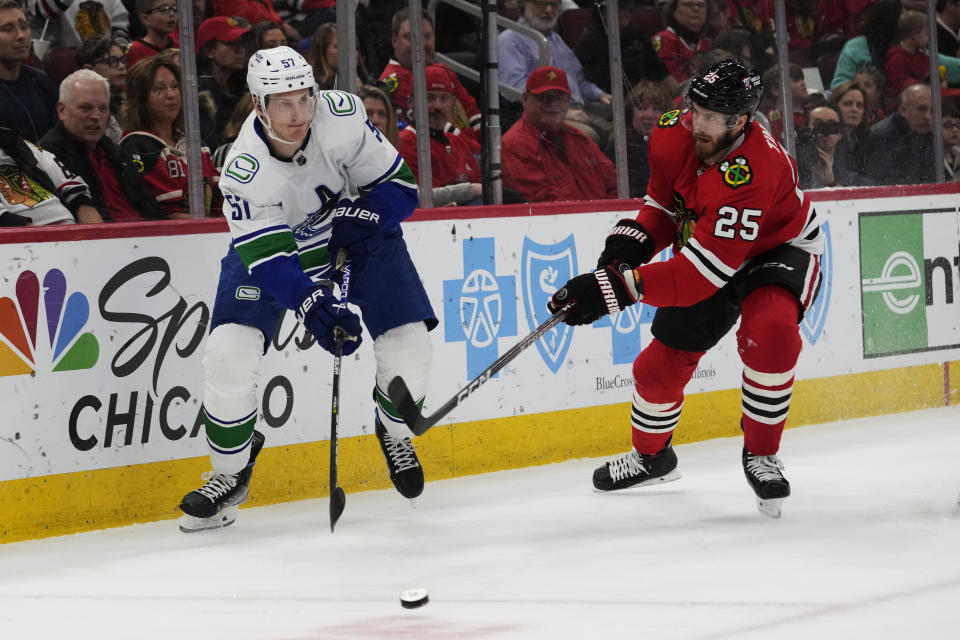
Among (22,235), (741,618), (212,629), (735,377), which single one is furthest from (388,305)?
(735,377)

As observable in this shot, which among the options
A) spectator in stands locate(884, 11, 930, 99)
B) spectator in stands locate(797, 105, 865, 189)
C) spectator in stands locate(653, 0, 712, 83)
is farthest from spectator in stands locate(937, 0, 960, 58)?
spectator in stands locate(653, 0, 712, 83)

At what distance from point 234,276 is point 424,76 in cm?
129

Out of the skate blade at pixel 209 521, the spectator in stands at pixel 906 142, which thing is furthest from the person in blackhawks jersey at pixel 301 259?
the spectator in stands at pixel 906 142

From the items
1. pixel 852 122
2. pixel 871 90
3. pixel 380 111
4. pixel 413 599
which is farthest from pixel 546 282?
pixel 871 90

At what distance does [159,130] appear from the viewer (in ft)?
12.6

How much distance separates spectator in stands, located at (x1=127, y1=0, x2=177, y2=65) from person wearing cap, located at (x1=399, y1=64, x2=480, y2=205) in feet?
3.12

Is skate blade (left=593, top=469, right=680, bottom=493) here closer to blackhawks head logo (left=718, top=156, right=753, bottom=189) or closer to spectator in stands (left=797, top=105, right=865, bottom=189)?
blackhawks head logo (left=718, top=156, right=753, bottom=189)

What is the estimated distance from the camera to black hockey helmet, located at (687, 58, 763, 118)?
3215 mm

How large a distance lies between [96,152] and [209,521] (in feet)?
3.66

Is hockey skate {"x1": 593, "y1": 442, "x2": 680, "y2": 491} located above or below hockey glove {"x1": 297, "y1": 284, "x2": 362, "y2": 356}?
below

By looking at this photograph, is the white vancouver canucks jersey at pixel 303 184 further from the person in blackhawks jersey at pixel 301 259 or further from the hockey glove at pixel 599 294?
the hockey glove at pixel 599 294

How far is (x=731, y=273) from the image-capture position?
10.7ft

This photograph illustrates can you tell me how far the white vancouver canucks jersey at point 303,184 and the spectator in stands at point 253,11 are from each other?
0.72 metres

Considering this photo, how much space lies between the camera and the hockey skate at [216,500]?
343 cm
